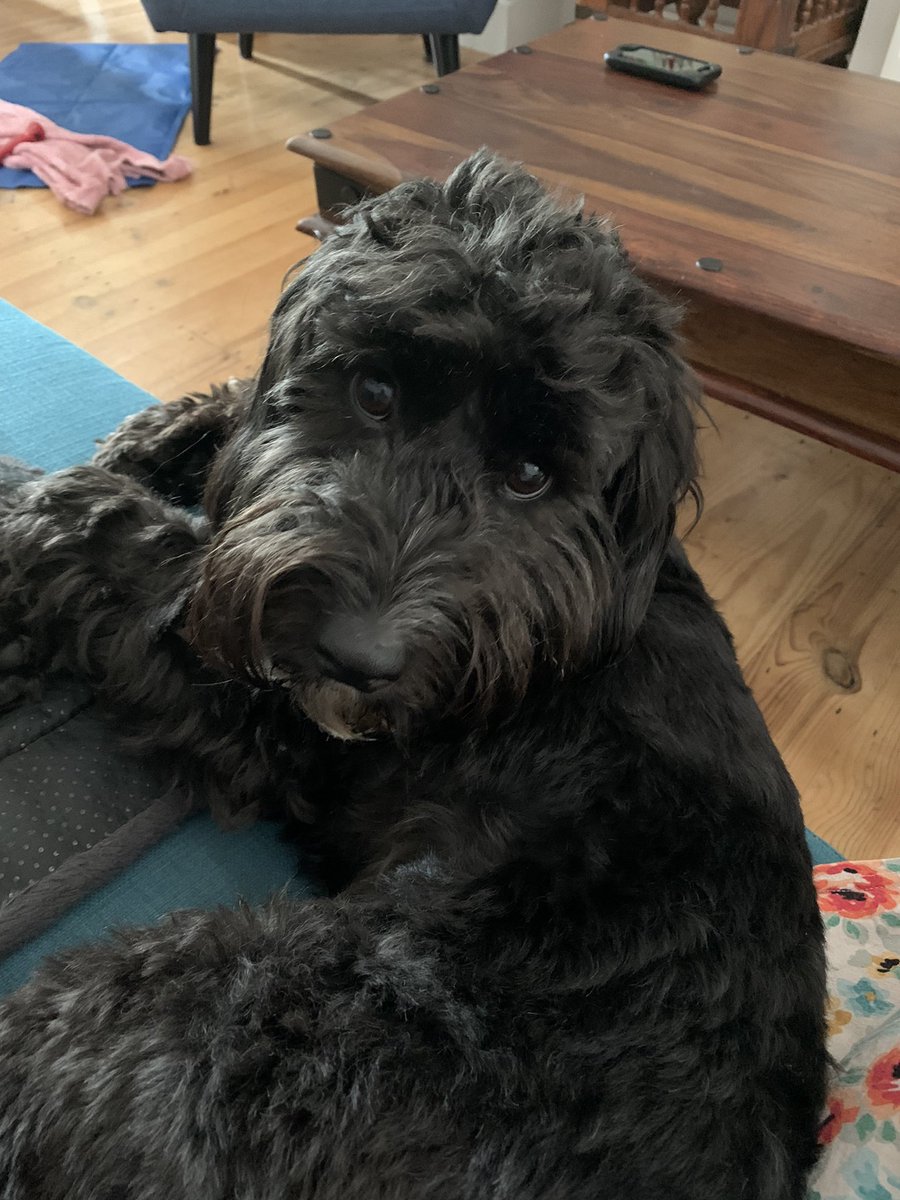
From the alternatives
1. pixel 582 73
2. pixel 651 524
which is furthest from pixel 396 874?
pixel 582 73

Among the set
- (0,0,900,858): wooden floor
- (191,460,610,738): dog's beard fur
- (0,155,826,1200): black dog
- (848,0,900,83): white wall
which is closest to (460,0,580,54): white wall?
(0,0,900,858): wooden floor

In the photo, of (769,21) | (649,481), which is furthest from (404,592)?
(769,21)

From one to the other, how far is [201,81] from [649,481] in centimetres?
375

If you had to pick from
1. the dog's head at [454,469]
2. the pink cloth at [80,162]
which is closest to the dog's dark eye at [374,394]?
the dog's head at [454,469]

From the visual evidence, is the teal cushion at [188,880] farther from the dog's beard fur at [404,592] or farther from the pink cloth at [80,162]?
the pink cloth at [80,162]

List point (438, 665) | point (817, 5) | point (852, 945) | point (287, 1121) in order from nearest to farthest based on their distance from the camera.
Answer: point (287, 1121), point (438, 665), point (852, 945), point (817, 5)

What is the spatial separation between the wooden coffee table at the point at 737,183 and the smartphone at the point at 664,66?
3 cm

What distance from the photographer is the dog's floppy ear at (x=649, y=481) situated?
1.10 m

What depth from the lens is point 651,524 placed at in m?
1.14

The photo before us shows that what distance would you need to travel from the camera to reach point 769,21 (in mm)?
4113

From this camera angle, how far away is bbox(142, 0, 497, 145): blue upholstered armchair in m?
3.80

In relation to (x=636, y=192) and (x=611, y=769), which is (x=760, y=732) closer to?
(x=611, y=769)

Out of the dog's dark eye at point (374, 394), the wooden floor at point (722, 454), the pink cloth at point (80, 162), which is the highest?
the dog's dark eye at point (374, 394)

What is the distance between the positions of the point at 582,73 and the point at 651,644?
2509 mm
